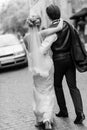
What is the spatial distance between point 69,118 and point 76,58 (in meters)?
1.08

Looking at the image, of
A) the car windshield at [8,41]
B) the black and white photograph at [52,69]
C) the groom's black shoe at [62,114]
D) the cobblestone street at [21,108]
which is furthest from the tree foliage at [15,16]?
the black and white photograph at [52,69]

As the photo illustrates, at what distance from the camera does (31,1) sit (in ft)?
196

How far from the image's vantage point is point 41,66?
6.38 m

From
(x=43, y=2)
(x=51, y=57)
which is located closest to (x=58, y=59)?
(x=51, y=57)

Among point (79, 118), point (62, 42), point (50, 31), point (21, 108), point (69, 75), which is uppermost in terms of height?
point (50, 31)

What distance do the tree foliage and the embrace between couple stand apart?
74785mm

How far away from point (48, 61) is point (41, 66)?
14 cm

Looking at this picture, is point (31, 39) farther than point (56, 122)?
No

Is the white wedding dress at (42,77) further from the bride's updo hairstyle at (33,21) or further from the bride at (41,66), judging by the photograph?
the bride's updo hairstyle at (33,21)

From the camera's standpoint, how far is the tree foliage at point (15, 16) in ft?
278

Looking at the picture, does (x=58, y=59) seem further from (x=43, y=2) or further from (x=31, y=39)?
(x=43, y=2)

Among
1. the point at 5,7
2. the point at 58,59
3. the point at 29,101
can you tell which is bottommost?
the point at 5,7

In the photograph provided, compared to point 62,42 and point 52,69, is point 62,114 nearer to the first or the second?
point 52,69

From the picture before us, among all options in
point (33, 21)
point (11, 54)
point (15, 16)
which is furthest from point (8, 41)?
point (15, 16)
